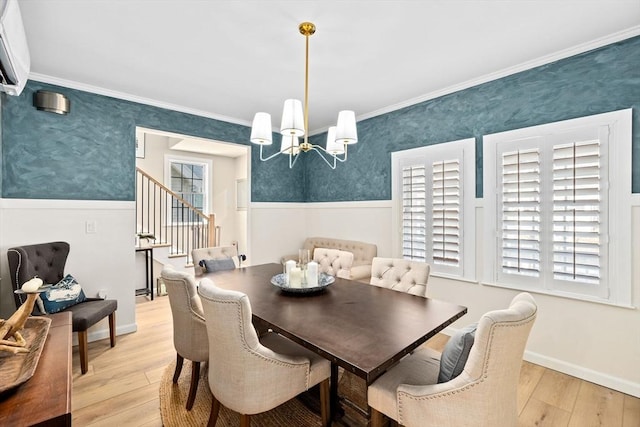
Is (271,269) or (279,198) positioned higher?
(279,198)

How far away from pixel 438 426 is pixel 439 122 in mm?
2970

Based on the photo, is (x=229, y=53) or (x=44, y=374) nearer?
(x=44, y=374)

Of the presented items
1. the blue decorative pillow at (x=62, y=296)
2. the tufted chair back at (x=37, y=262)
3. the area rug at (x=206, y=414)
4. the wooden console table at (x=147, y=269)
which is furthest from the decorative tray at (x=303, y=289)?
the wooden console table at (x=147, y=269)

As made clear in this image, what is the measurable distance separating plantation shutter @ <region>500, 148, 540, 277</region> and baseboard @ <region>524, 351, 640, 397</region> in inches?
29.3

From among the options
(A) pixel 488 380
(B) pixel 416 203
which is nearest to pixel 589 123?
(B) pixel 416 203

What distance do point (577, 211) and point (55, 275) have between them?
468 centimetres

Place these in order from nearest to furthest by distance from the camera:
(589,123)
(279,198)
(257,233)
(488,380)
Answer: (488,380), (589,123), (257,233), (279,198)

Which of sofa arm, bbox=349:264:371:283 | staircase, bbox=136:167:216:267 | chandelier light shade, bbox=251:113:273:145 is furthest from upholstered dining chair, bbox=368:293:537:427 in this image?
staircase, bbox=136:167:216:267

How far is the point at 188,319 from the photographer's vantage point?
2.05m

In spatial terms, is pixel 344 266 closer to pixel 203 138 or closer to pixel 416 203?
pixel 416 203

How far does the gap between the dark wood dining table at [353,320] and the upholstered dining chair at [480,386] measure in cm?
20


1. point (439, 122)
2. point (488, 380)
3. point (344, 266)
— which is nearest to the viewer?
point (488, 380)

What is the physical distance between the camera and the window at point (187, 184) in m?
6.54

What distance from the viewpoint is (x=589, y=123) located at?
2.41 meters
